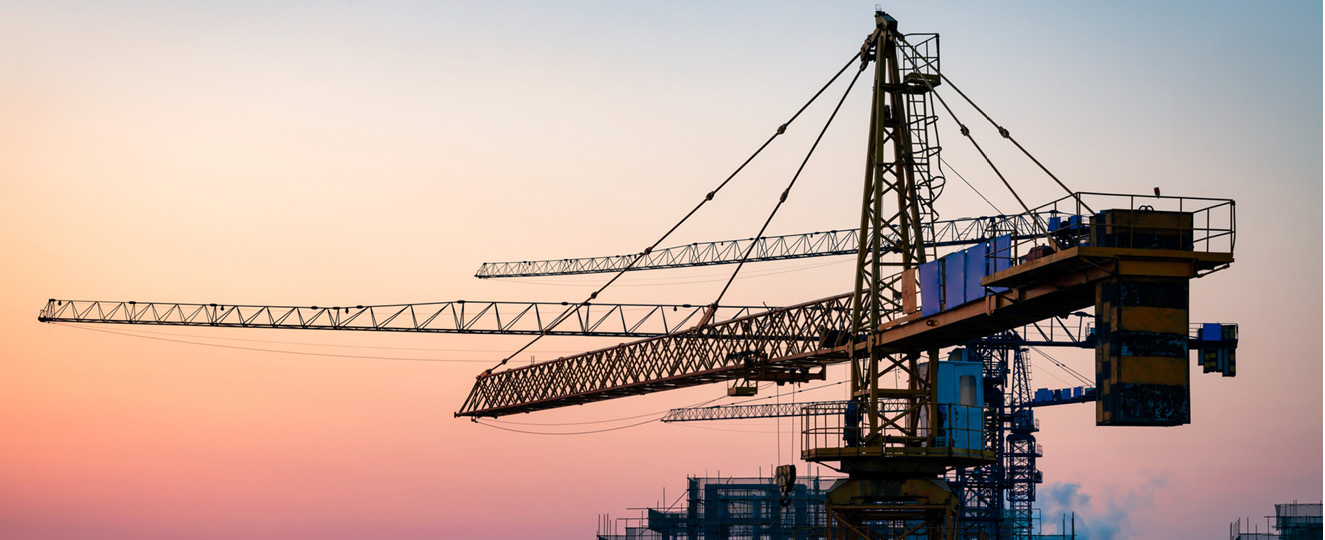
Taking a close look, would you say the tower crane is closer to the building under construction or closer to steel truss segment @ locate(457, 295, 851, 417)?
steel truss segment @ locate(457, 295, 851, 417)

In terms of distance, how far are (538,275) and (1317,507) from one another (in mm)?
85067

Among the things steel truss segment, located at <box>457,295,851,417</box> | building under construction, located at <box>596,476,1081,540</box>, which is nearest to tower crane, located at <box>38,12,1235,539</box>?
steel truss segment, located at <box>457,295,851,417</box>

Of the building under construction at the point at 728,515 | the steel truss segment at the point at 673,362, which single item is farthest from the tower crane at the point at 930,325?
the building under construction at the point at 728,515

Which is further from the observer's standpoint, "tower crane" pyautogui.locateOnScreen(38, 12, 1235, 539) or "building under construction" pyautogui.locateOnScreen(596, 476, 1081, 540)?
"building under construction" pyautogui.locateOnScreen(596, 476, 1081, 540)

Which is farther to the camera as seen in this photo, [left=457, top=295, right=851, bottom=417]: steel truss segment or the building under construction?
the building under construction

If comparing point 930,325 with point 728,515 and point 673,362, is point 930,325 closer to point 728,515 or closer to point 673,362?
point 673,362

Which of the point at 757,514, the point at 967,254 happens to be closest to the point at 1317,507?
the point at 757,514

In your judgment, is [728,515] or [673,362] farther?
[728,515]

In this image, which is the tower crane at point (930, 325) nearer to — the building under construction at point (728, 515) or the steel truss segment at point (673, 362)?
the steel truss segment at point (673, 362)

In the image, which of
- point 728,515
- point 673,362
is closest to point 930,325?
point 673,362

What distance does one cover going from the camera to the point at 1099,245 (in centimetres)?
4241

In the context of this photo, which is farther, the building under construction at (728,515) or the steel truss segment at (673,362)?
the building under construction at (728,515)

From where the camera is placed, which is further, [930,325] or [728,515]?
[728,515]

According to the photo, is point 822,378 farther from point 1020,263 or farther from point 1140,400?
point 1140,400
